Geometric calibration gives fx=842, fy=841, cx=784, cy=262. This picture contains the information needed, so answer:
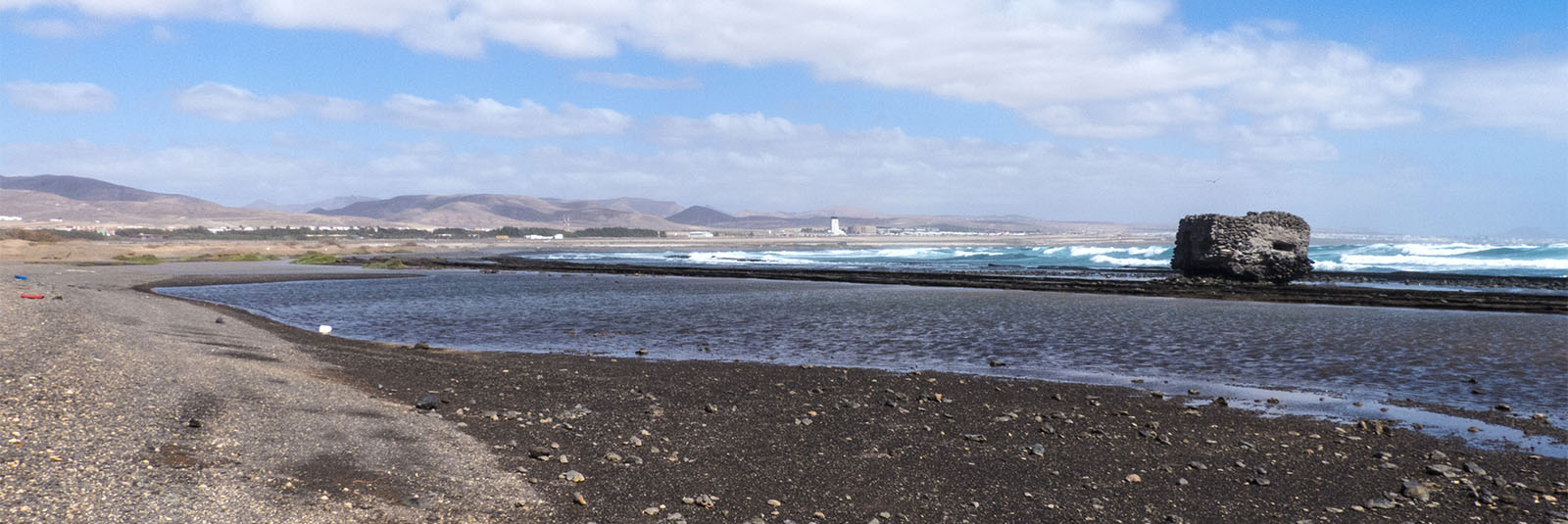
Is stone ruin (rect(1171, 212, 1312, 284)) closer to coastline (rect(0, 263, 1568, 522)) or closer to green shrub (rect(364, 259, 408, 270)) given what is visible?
coastline (rect(0, 263, 1568, 522))

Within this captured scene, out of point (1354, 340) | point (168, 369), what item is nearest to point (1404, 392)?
point (1354, 340)

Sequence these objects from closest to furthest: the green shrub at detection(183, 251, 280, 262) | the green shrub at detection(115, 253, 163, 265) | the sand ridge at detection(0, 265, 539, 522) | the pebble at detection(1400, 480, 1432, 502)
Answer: the sand ridge at detection(0, 265, 539, 522) → the pebble at detection(1400, 480, 1432, 502) → the green shrub at detection(115, 253, 163, 265) → the green shrub at detection(183, 251, 280, 262)

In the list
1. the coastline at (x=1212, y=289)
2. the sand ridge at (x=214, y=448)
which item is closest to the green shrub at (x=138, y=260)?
the coastline at (x=1212, y=289)

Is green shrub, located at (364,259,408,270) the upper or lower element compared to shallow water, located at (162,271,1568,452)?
lower

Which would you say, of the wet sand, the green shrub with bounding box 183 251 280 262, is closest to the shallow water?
the wet sand

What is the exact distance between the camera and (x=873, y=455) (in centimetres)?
865

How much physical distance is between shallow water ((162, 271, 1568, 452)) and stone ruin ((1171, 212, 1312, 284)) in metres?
→ 13.6

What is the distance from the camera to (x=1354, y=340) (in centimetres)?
1897

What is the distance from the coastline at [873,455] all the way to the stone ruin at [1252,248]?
34.7 metres

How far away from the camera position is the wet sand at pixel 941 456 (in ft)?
23.2

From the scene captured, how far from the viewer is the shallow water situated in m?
14.2

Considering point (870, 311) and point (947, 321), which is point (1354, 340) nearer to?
point (947, 321)

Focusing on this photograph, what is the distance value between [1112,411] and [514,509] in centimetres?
758

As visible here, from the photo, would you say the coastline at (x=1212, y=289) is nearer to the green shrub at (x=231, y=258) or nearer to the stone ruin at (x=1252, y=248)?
the stone ruin at (x=1252, y=248)
